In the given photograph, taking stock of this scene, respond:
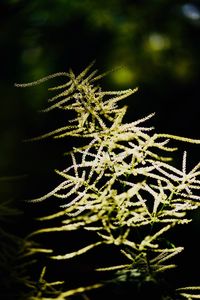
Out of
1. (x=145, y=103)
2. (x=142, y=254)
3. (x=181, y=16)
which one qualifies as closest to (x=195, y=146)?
(x=145, y=103)

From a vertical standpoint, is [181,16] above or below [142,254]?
above

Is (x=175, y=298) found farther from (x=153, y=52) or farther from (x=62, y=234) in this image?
(x=153, y=52)

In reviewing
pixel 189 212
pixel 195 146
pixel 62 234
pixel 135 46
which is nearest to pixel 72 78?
pixel 62 234

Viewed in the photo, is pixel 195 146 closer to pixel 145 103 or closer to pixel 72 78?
pixel 145 103

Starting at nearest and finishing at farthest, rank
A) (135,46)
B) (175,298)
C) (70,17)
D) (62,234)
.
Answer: (175,298) < (62,234) < (70,17) < (135,46)

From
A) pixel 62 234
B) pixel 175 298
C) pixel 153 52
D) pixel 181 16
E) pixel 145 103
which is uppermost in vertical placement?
pixel 181 16

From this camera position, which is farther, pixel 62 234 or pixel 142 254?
pixel 62 234

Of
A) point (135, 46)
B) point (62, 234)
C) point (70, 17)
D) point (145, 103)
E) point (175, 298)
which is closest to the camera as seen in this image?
point (175, 298)
